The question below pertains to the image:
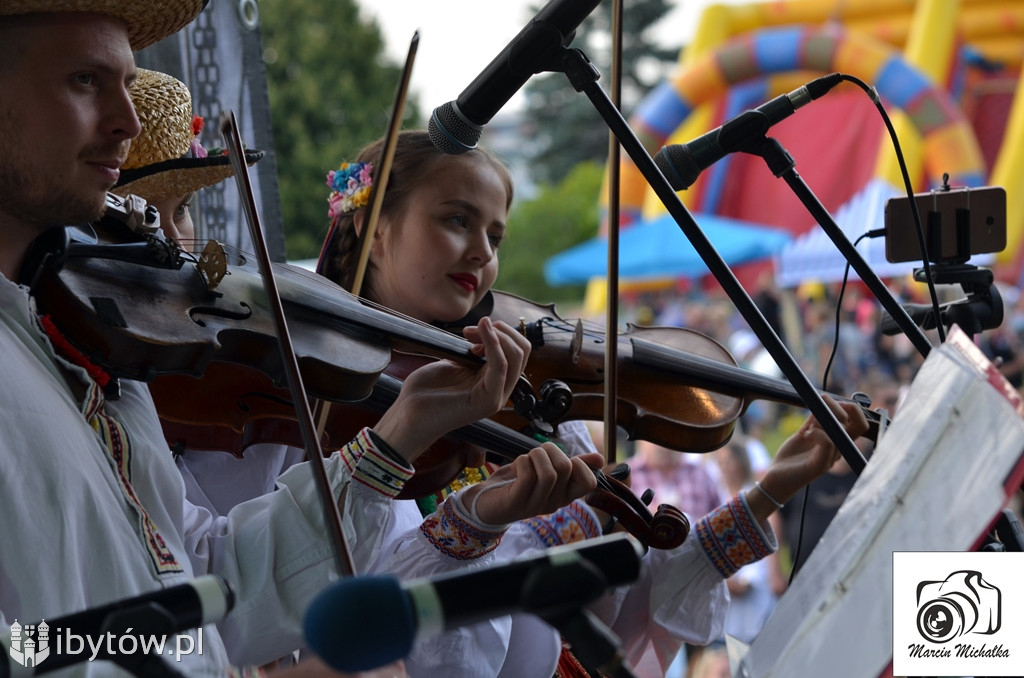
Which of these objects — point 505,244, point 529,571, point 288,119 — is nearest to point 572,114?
point 288,119

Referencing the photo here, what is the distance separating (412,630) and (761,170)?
15455 millimetres

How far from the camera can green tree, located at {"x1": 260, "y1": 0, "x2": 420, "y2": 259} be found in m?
16.8

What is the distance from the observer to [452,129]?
1.57 metres

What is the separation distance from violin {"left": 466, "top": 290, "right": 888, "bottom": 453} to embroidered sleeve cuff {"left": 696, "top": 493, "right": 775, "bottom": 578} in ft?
0.50

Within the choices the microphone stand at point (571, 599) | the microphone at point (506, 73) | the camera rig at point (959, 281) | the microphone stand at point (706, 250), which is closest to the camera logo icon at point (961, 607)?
the microphone stand at point (706, 250)

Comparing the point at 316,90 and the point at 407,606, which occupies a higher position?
the point at 316,90

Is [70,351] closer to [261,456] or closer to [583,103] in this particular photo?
[261,456]

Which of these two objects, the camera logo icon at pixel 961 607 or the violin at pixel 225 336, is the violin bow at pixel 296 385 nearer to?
the violin at pixel 225 336

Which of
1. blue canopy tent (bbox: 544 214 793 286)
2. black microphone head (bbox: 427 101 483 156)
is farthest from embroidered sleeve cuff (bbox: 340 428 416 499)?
blue canopy tent (bbox: 544 214 793 286)

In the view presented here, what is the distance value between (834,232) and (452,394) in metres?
0.64

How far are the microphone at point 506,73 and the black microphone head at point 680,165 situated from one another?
0.91 feet

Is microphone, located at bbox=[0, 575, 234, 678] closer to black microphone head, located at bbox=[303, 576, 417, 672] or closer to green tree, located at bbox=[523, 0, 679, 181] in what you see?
black microphone head, located at bbox=[303, 576, 417, 672]

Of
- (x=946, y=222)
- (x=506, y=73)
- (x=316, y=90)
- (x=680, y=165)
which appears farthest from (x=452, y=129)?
(x=316, y=90)

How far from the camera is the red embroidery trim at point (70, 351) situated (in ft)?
4.45
